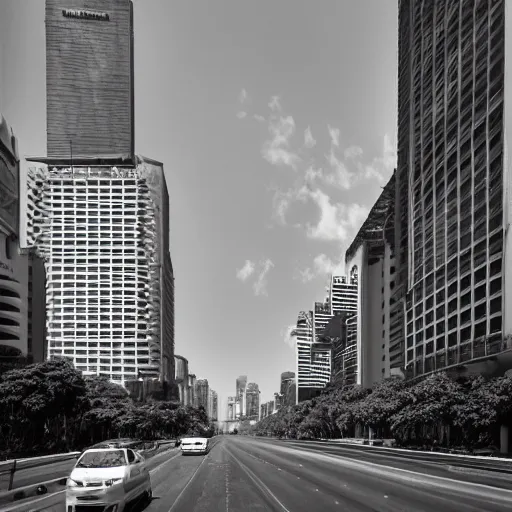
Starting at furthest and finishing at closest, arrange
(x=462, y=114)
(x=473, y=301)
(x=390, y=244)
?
(x=390, y=244), (x=462, y=114), (x=473, y=301)

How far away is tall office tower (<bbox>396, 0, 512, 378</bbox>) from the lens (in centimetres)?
7819

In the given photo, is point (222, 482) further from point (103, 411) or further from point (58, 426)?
point (103, 411)

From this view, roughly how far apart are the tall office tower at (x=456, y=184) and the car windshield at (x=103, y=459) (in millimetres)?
61157

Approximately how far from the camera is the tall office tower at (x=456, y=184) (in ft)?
257

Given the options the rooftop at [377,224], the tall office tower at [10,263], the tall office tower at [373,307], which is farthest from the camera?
the rooftop at [377,224]

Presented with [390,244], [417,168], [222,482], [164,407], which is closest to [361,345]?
[390,244]

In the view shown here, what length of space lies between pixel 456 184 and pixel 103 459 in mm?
84044

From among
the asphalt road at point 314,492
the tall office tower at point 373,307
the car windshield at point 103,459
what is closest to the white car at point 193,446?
the asphalt road at point 314,492

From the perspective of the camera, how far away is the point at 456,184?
93.9m

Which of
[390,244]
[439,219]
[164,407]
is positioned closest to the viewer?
[439,219]

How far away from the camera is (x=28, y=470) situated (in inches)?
1014

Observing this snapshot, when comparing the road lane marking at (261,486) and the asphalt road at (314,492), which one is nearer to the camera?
the asphalt road at (314,492)

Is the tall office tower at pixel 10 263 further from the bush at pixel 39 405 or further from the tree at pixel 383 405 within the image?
the tree at pixel 383 405

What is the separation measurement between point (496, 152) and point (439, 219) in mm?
21426
